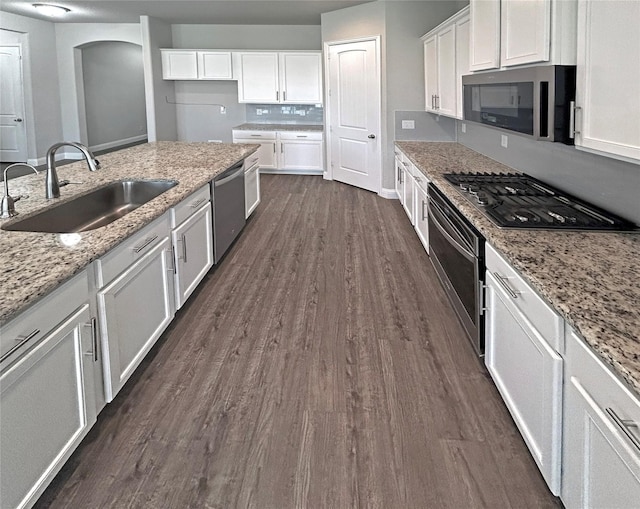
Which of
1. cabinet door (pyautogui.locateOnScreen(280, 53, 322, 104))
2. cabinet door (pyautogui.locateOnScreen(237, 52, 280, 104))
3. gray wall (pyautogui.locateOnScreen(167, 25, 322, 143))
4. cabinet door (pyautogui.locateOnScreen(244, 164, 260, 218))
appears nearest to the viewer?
cabinet door (pyautogui.locateOnScreen(244, 164, 260, 218))

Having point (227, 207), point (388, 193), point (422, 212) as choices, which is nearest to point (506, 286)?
point (422, 212)

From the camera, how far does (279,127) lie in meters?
9.79

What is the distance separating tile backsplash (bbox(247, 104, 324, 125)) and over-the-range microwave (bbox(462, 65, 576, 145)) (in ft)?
22.5

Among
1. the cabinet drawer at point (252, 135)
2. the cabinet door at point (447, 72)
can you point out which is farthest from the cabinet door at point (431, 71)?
the cabinet drawer at point (252, 135)

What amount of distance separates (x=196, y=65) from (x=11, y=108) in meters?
3.65

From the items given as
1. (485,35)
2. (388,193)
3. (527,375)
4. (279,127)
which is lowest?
(527,375)

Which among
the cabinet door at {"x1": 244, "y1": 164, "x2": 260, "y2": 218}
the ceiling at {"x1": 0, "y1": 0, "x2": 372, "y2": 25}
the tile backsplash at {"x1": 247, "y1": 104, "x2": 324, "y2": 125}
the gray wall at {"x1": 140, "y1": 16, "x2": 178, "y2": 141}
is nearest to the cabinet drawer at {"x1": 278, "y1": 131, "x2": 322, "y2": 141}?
the tile backsplash at {"x1": 247, "y1": 104, "x2": 324, "y2": 125}

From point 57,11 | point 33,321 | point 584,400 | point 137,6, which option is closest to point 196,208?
point 33,321

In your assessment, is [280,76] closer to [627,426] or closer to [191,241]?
[191,241]

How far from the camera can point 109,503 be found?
1919 millimetres

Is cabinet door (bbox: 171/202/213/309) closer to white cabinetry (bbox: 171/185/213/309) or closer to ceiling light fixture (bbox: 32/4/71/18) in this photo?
white cabinetry (bbox: 171/185/213/309)

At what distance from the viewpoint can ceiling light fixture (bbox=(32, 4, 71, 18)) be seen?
28.1 ft

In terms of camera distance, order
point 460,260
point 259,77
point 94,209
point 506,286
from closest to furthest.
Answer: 1. point 506,286
2. point 460,260
3. point 94,209
4. point 259,77

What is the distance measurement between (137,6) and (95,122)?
451cm
